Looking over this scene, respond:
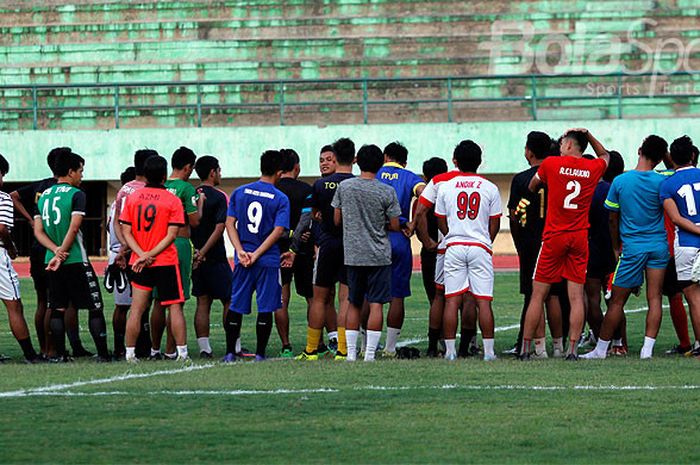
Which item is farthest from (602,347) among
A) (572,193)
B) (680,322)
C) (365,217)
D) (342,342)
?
(365,217)

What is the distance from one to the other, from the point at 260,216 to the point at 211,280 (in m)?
1.17

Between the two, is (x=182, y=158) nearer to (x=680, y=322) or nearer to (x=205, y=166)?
(x=205, y=166)

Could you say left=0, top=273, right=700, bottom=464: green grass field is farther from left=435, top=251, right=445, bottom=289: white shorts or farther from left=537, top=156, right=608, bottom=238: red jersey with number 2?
left=537, top=156, right=608, bottom=238: red jersey with number 2

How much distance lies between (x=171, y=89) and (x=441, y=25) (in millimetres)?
7630

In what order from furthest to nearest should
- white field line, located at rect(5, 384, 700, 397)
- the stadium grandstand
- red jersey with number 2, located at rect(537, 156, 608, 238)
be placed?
the stadium grandstand
red jersey with number 2, located at rect(537, 156, 608, 238)
white field line, located at rect(5, 384, 700, 397)

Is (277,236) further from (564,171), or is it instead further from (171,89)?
(171,89)

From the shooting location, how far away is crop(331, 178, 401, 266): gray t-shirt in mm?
12469

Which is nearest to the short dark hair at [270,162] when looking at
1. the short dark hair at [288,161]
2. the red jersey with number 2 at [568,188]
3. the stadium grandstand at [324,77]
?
the short dark hair at [288,161]

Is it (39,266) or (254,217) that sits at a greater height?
(254,217)

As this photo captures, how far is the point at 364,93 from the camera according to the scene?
34312 mm

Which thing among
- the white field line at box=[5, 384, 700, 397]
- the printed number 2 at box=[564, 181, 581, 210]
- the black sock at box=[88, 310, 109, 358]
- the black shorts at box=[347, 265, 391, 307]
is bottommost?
the white field line at box=[5, 384, 700, 397]

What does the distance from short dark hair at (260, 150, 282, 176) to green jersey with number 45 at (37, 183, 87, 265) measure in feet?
5.50

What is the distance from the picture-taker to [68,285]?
1286 centimetres
